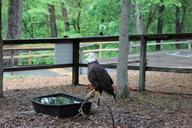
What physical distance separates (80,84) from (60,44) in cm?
100

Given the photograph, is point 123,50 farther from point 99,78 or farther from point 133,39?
point 99,78

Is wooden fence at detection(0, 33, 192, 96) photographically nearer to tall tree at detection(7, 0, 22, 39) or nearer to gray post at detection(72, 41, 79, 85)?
gray post at detection(72, 41, 79, 85)

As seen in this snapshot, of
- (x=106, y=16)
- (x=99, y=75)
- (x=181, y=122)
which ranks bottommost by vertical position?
(x=181, y=122)

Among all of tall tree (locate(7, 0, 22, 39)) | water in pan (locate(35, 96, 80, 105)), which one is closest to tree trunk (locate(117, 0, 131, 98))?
water in pan (locate(35, 96, 80, 105))

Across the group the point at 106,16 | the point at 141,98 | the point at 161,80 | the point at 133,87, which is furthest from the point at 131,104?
the point at 106,16

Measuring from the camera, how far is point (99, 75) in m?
5.36

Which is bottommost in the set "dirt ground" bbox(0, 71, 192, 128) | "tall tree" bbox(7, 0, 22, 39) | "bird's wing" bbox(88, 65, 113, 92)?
"dirt ground" bbox(0, 71, 192, 128)

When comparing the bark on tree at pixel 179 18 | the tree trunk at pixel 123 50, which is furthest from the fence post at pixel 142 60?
the bark on tree at pixel 179 18

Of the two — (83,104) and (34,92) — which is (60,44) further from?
(83,104)

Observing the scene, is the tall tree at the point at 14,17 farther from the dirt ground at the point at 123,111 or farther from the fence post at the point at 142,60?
the fence post at the point at 142,60

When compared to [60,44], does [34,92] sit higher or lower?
lower

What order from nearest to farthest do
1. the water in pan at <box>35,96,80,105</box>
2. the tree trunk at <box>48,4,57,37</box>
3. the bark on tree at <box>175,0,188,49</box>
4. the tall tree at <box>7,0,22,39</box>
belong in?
the water in pan at <box>35,96,80,105</box>
the tall tree at <box>7,0,22,39</box>
the tree trunk at <box>48,4,57,37</box>
the bark on tree at <box>175,0,188,49</box>

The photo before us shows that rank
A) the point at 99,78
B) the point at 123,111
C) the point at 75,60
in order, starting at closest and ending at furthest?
the point at 99,78, the point at 123,111, the point at 75,60

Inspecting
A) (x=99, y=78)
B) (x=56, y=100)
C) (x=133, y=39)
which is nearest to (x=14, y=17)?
(x=133, y=39)
